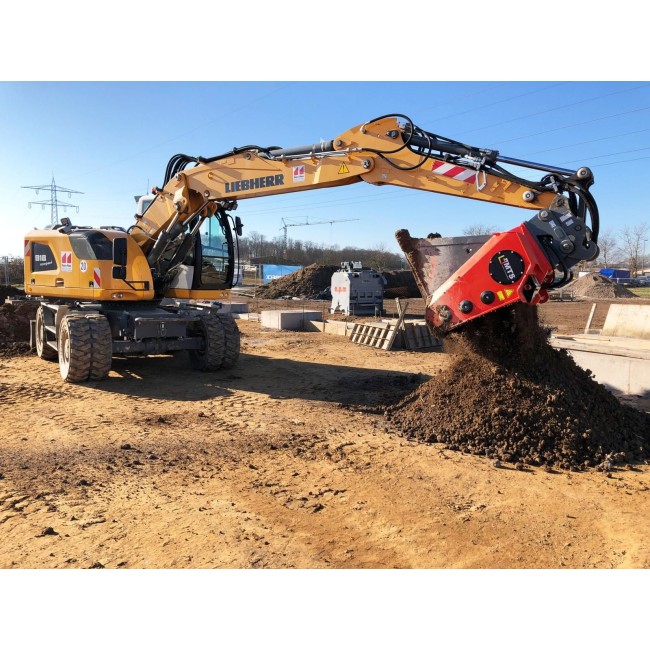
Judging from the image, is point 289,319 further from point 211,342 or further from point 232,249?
point 211,342

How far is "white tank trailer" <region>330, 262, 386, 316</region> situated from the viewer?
19062mm

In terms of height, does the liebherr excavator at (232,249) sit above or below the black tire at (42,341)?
above

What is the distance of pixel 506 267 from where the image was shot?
5059 millimetres

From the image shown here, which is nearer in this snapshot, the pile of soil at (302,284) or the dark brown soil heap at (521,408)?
the dark brown soil heap at (521,408)

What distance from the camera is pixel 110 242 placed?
8938mm

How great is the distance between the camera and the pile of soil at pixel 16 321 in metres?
12.2

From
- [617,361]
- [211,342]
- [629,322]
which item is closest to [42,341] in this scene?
[211,342]

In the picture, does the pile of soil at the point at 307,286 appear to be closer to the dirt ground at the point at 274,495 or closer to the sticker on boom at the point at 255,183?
the sticker on boom at the point at 255,183

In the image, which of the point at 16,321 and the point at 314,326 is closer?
the point at 16,321

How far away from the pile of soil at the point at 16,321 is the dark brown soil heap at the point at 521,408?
32.5 ft

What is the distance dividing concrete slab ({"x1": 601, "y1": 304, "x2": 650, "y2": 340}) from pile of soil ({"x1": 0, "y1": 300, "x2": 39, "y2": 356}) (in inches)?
465

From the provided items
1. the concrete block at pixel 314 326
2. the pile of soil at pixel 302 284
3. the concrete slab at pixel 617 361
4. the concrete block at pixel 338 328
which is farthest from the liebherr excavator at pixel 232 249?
the pile of soil at pixel 302 284

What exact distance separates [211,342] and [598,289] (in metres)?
34.7

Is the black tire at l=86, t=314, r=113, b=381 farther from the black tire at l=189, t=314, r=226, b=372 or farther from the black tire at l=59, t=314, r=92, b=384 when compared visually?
the black tire at l=189, t=314, r=226, b=372
